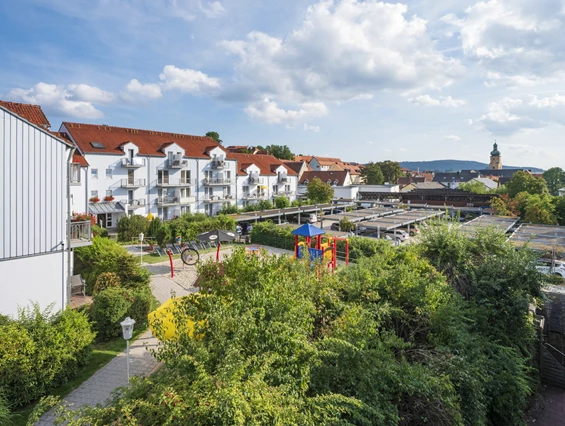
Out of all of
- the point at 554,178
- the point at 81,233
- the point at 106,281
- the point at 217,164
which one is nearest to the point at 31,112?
the point at 81,233

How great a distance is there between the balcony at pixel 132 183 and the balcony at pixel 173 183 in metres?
1.89

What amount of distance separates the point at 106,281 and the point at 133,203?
21.8 metres

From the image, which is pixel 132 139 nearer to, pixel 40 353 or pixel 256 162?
pixel 256 162

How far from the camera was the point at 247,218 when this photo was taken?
113ft

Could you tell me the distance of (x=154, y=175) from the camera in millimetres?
35406

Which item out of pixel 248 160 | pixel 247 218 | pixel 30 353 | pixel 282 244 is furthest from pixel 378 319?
pixel 248 160

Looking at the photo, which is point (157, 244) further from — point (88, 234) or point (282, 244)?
point (88, 234)

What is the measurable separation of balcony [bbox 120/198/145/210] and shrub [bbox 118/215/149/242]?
4480mm

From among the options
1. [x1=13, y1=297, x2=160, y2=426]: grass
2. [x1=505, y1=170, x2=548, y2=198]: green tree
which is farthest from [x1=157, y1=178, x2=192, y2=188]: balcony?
[x1=505, y1=170, x2=548, y2=198]: green tree

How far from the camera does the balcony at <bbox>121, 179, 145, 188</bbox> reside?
1285 inches

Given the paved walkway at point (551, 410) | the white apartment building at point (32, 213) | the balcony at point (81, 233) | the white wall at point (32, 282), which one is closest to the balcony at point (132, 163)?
the white apartment building at point (32, 213)

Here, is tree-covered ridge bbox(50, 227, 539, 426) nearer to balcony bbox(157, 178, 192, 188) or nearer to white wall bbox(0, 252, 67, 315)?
white wall bbox(0, 252, 67, 315)

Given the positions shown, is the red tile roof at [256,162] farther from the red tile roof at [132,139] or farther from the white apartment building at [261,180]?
the red tile roof at [132,139]

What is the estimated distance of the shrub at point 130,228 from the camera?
1107 inches
